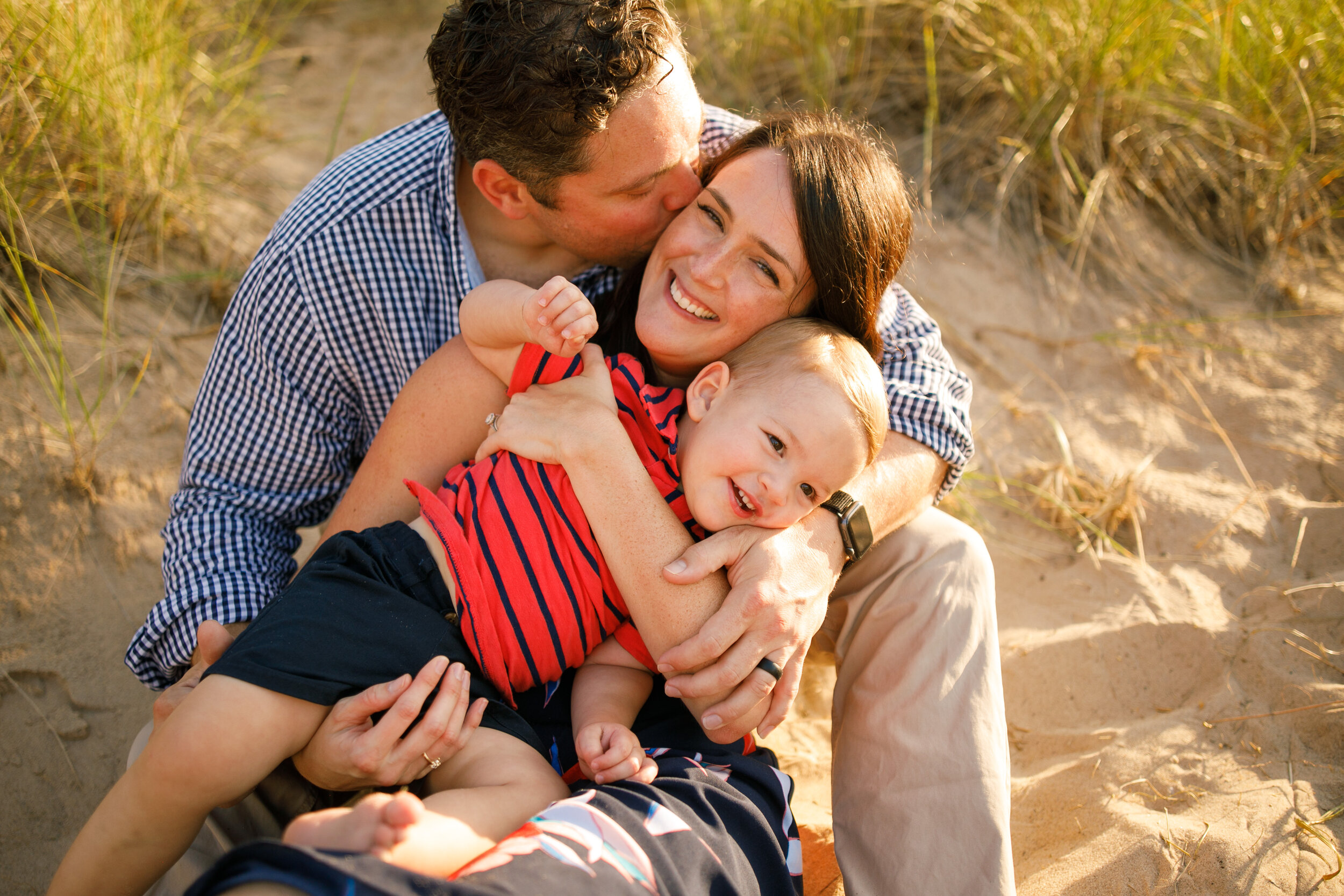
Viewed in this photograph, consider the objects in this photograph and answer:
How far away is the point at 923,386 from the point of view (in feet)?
7.56

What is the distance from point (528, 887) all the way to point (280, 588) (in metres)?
1.21

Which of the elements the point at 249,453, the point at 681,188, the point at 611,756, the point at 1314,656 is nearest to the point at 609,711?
the point at 611,756

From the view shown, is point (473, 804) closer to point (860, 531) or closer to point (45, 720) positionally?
point (860, 531)

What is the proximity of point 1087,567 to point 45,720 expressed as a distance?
3247mm

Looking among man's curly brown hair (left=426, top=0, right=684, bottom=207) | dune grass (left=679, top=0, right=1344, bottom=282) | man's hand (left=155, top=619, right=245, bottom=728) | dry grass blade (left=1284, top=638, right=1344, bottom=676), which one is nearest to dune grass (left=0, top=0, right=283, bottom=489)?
man's hand (left=155, top=619, right=245, bottom=728)

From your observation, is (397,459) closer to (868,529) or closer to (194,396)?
(868,529)

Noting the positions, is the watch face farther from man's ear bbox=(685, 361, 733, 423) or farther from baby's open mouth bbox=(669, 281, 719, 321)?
baby's open mouth bbox=(669, 281, 719, 321)

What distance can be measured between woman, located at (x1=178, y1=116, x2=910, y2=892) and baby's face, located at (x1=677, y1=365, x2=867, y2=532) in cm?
11

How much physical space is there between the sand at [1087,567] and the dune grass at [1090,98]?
0.70 feet

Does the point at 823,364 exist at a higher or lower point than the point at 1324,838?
higher

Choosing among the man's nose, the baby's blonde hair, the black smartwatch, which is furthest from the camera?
the man's nose

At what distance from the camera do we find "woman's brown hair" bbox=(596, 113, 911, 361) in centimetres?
196

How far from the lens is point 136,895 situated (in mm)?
1543

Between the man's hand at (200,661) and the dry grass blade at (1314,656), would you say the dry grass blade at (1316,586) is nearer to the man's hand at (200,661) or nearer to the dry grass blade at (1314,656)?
the dry grass blade at (1314,656)
